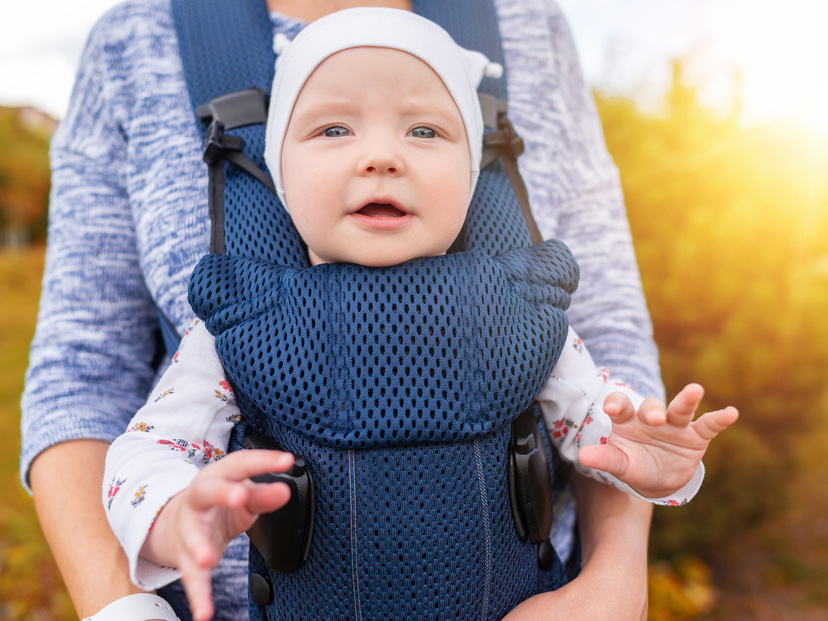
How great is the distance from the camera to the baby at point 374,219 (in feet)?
3.32

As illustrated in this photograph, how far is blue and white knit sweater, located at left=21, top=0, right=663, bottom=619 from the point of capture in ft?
4.44

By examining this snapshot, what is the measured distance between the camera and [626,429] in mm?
1083

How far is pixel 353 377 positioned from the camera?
1075mm

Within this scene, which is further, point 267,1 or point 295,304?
point 267,1

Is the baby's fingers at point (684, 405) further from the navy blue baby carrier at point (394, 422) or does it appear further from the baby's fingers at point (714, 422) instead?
the navy blue baby carrier at point (394, 422)

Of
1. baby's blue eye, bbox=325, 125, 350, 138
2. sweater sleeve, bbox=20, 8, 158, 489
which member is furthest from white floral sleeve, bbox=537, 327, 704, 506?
sweater sleeve, bbox=20, 8, 158, 489

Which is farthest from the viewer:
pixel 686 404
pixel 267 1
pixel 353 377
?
pixel 267 1

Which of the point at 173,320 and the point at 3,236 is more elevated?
the point at 173,320

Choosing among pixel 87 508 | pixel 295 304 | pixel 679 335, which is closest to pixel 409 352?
pixel 295 304

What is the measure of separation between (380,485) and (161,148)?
0.90m

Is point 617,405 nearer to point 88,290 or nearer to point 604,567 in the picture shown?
point 604,567

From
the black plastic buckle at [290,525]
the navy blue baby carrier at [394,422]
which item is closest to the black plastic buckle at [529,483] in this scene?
the navy blue baby carrier at [394,422]

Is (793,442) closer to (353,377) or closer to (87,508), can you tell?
(353,377)

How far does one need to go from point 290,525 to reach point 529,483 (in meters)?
0.43
